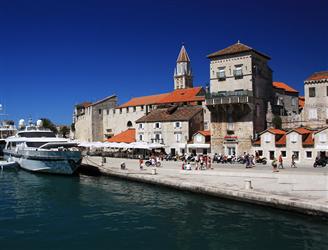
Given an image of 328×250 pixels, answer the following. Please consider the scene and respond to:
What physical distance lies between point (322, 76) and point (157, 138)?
23856mm

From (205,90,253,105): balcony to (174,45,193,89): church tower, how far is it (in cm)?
5345

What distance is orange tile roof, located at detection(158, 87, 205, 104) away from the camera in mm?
60500

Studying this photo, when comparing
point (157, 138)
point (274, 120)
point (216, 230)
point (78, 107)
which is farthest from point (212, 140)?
point (78, 107)

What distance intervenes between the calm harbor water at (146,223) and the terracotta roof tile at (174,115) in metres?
25.7

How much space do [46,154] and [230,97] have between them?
21.3 metres

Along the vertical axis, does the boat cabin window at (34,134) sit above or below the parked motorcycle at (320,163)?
above

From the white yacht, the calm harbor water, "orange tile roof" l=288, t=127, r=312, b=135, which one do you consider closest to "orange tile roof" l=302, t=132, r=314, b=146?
"orange tile roof" l=288, t=127, r=312, b=135

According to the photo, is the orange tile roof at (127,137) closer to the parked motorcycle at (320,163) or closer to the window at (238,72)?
the window at (238,72)

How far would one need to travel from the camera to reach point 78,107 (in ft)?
309

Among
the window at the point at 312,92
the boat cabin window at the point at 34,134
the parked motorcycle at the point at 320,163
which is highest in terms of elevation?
the window at the point at 312,92

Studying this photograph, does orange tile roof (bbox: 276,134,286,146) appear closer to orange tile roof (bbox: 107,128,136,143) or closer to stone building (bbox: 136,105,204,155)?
stone building (bbox: 136,105,204,155)

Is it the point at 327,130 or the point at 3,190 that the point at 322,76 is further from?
the point at 3,190

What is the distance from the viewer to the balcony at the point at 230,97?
44438 millimetres

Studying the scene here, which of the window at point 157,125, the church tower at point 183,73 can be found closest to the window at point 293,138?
the window at point 157,125
